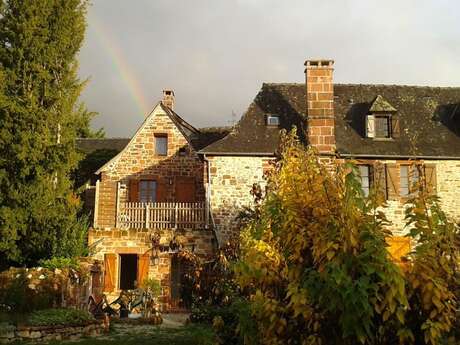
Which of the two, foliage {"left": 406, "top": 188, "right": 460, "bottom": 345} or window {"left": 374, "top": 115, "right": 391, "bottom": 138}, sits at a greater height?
window {"left": 374, "top": 115, "right": 391, "bottom": 138}

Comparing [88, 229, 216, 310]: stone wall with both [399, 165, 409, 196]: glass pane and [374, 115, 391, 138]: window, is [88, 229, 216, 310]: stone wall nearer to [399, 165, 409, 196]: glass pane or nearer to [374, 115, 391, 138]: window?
[399, 165, 409, 196]: glass pane

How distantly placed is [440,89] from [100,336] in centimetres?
1755

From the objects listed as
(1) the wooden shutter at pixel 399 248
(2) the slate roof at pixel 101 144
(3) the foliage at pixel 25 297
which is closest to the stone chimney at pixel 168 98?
(2) the slate roof at pixel 101 144

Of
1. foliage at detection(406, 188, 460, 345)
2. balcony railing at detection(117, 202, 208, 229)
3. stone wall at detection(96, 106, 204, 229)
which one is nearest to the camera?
foliage at detection(406, 188, 460, 345)

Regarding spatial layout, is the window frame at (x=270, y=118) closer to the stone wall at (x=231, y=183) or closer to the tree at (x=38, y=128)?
the stone wall at (x=231, y=183)

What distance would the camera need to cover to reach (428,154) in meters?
18.0

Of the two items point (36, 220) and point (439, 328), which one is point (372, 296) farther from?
point (36, 220)

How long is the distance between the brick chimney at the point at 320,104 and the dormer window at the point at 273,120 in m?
2.07

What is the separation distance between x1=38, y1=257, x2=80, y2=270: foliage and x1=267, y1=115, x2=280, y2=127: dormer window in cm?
906

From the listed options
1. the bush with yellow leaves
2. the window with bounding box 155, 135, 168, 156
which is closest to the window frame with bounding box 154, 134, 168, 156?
the window with bounding box 155, 135, 168, 156

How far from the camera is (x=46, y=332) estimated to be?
9.58 meters

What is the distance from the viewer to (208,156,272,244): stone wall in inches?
690

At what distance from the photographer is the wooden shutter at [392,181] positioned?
1784 centimetres

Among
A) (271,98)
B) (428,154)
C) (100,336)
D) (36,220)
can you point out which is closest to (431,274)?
(100,336)
